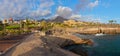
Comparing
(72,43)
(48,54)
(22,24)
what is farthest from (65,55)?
(22,24)

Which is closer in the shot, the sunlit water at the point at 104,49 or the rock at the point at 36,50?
the rock at the point at 36,50

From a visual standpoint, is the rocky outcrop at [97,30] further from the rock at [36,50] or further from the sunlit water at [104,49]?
the rock at [36,50]

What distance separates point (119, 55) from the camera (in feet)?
139

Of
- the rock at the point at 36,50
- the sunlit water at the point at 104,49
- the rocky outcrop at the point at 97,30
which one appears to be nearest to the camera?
the rock at the point at 36,50

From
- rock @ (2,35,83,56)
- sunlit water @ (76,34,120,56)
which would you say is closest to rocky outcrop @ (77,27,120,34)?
sunlit water @ (76,34,120,56)

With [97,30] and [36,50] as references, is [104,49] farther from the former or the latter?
[97,30]

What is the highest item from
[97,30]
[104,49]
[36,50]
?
[36,50]

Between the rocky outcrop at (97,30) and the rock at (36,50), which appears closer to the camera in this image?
the rock at (36,50)

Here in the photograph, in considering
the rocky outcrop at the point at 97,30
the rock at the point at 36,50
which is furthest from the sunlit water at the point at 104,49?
the rocky outcrop at the point at 97,30

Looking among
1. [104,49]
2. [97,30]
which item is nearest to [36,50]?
[104,49]

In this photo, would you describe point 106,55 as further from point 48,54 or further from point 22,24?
point 22,24

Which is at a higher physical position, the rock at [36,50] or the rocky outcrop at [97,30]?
the rock at [36,50]

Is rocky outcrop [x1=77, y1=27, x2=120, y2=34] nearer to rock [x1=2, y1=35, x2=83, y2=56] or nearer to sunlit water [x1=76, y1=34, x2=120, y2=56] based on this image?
sunlit water [x1=76, y1=34, x2=120, y2=56]

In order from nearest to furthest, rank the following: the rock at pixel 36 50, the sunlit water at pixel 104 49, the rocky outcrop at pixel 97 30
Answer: the rock at pixel 36 50 → the sunlit water at pixel 104 49 → the rocky outcrop at pixel 97 30
